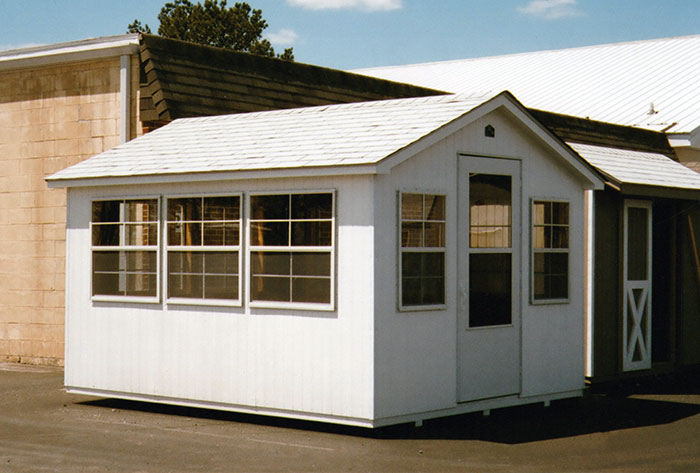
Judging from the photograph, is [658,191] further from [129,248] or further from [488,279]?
[129,248]

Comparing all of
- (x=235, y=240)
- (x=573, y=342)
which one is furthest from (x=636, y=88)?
(x=235, y=240)

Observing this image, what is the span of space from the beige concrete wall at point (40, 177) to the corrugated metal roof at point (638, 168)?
717 cm

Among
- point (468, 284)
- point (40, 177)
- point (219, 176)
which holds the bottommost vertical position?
point (468, 284)

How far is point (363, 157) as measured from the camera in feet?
35.3

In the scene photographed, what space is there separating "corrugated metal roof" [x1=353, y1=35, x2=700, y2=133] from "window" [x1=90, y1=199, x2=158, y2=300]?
567 inches

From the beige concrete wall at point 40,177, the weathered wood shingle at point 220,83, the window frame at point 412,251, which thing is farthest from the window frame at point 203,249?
the beige concrete wall at point 40,177

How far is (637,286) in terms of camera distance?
626 inches

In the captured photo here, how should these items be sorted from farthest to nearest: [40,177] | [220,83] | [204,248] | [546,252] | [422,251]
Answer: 1. [40,177]
2. [220,83]
3. [546,252]
4. [204,248]
5. [422,251]

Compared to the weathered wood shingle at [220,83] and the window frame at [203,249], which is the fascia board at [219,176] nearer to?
the window frame at [203,249]

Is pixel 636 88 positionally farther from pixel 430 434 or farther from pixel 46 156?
pixel 430 434

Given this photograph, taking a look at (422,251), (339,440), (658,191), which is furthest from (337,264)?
(658,191)

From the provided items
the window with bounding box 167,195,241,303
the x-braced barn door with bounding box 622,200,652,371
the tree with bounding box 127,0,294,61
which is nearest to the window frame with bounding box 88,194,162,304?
the window with bounding box 167,195,241,303

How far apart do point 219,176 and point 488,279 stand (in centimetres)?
315

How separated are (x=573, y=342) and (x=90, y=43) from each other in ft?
27.7
